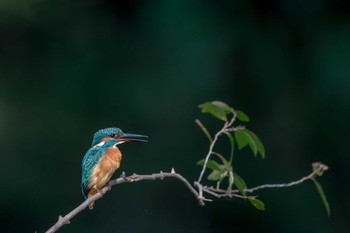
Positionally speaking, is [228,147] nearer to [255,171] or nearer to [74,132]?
[255,171]

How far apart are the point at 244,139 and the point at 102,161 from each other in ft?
2.15

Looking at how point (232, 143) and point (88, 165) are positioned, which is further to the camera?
point (88, 165)

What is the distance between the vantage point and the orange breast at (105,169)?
7.55 feet

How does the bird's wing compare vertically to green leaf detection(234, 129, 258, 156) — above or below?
below

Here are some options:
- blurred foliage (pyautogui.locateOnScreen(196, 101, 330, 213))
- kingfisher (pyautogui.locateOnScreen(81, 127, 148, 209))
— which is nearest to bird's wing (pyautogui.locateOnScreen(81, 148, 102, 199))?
kingfisher (pyautogui.locateOnScreen(81, 127, 148, 209))

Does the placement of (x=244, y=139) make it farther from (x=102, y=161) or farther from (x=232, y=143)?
(x=102, y=161)

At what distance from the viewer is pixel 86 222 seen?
588 cm

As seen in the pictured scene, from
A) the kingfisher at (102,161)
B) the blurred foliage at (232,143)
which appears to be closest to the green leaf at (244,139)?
the blurred foliage at (232,143)

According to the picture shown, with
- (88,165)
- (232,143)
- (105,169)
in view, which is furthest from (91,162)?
(232,143)

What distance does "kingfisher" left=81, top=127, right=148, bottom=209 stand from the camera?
2.31m

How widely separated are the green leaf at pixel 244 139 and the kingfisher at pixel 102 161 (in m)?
0.48

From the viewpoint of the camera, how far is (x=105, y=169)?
2.32 metres

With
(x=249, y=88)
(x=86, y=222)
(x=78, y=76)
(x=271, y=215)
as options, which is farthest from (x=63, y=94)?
(x=271, y=215)

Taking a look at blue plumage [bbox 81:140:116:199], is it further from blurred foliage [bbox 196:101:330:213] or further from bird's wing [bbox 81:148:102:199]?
blurred foliage [bbox 196:101:330:213]
